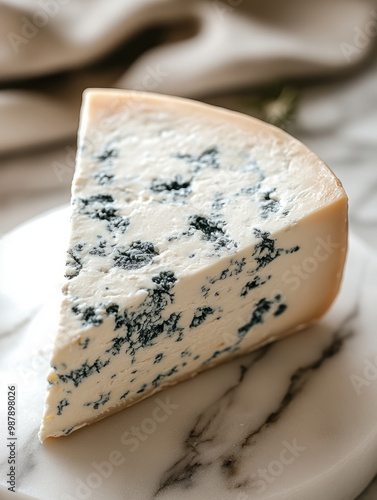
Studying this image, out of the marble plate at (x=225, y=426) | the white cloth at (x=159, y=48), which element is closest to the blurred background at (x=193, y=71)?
the white cloth at (x=159, y=48)

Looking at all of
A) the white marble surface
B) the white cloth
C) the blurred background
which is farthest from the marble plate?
the white cloth

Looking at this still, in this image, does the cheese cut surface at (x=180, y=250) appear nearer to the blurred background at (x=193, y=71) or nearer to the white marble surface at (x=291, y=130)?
the white marble surface at (x=291, y=130)

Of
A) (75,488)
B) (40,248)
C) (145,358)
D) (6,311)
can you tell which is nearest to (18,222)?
(40,248)

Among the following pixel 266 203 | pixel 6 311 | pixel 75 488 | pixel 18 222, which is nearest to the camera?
pixel 75 488

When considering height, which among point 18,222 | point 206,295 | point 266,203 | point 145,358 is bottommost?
point 18,222

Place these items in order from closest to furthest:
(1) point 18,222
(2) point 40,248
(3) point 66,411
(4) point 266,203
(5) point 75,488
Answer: (5) point 75,488 < (3) point 66,411 < (4) point 266,203 < (2) point 40,248 < (1) point 18,222

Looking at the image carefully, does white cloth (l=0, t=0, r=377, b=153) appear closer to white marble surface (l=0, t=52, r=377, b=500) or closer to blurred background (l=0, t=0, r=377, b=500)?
blurred background (l=0, t=0, r=377, b=500)

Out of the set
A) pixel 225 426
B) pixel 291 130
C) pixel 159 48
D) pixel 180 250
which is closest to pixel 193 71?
pixel 159 48

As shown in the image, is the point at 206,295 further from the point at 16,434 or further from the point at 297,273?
the point at 16,434
